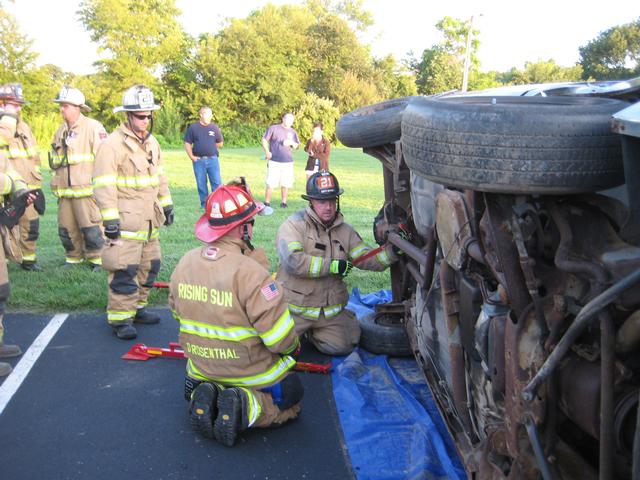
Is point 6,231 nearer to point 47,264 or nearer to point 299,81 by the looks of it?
point 47,264

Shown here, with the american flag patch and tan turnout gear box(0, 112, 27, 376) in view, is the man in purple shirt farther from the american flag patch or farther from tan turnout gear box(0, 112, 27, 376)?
the american flag patch

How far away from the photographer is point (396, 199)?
428cm

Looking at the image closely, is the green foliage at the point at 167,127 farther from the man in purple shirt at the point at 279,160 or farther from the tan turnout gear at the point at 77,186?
the tan turnout gear at the point at 77,186

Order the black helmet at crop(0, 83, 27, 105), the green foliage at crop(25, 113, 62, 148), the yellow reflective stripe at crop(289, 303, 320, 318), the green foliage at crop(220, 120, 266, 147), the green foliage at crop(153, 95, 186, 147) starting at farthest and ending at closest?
1. the green foliage at crop(220, 120, 266, 147)
2. the green foliage at crop(153, 95, 186, 147)
3. the green foliage at crop(25, 113, 62, 148)
4. the black helmet at crop(0, 83, 27, 105)
5. the yellow reflective stripe at crop(289, 303, 320, 318)

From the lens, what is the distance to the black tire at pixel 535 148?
178cm

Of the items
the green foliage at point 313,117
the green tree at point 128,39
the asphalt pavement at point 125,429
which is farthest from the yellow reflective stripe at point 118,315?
the green tree at point 128,39

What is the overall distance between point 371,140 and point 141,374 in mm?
2256

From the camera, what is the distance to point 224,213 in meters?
3.49

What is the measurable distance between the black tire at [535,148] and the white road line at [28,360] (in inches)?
131

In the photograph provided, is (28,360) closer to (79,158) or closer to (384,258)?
(384,258)

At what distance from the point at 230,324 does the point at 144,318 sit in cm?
221

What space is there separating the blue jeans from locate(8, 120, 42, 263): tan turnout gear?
13.4 ft

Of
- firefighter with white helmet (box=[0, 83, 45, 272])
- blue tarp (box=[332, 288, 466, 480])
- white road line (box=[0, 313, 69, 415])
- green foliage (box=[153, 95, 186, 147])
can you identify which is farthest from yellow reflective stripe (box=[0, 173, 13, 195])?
green foliage (box=[153, 95, 186, 147])

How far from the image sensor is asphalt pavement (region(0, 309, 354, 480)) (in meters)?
3.29
